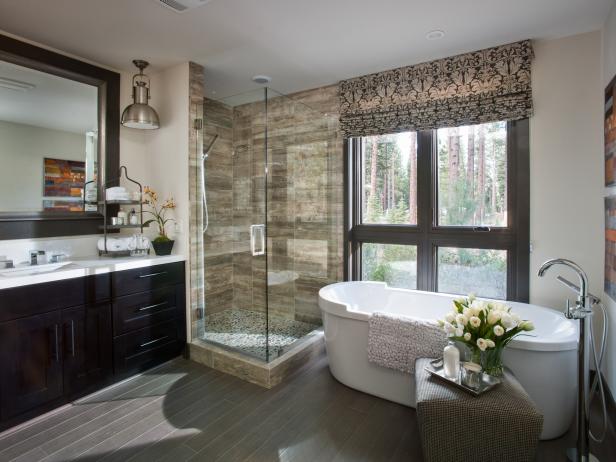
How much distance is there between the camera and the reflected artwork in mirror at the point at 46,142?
2.56 metres

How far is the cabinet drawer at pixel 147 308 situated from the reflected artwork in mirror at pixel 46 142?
0.93 meters

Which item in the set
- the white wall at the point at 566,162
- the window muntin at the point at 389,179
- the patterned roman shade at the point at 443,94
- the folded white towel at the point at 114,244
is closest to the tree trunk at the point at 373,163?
the window muntin at the point at 389,179

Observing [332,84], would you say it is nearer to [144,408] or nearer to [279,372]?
[279,372]

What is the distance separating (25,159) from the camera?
263cm

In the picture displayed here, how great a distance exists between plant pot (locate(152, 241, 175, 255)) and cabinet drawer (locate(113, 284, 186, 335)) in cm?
32

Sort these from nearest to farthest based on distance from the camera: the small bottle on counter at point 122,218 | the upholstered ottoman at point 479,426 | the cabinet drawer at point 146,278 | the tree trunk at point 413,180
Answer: the upholstered ottoman at point 479,426 < the cabinet drawer at point 146,278 < the small bottle on counter at point 122,218 < the tree trunk at point 413,180

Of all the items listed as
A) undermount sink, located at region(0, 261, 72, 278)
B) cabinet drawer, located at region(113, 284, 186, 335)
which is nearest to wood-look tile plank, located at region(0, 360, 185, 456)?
cabinet drawer, located at region(113, 284, 186, 335)

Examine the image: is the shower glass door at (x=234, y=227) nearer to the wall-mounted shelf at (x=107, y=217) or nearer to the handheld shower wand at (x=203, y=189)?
the handheld shower wand at (x=203, y=189)

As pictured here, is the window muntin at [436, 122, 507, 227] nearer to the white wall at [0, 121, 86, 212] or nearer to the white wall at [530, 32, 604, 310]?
the white wall at [530, 32, 604, 310]

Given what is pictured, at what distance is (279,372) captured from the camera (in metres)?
2.72

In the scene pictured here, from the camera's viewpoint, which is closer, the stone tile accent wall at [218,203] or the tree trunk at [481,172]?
the tree trunk at [481,172]

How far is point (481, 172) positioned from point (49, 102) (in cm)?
364

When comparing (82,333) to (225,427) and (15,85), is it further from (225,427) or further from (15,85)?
(15,85)

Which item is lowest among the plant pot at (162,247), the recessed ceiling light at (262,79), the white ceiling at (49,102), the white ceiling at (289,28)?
the plant pot at (162,247)
